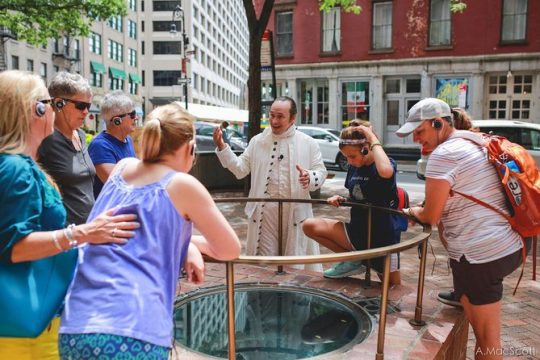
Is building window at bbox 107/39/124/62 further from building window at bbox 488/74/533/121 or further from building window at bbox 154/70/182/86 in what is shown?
building window at bbox 488/74/533/121

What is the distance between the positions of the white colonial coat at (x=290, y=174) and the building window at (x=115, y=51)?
173 ft

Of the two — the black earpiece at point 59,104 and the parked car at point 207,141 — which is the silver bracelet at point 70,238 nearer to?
the black earpiece at point 59,104

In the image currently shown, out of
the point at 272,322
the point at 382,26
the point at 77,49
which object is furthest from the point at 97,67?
the point at 272,322

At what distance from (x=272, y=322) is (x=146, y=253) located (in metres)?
1.81

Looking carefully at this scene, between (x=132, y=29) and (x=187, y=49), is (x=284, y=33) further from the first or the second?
(x=132, y=29)

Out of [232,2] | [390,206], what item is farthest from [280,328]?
[232,2]

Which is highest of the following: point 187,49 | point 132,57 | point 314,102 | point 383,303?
point 187,49

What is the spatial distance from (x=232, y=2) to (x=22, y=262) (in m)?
118

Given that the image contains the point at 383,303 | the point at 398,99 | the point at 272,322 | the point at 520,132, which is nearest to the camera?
the point at 383,303

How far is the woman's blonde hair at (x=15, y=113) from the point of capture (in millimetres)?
1725

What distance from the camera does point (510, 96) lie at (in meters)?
21.3

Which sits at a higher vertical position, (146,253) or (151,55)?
(151,55)

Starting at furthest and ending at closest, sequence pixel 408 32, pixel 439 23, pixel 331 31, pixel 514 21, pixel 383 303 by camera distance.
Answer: pixel 331 31 < pixel 408 32 < pixel 439 23 < pixel 514 21 < pixel 383 303

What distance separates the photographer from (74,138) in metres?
3.15
